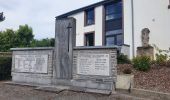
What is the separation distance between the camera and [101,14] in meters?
25.5

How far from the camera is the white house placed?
65.3ft

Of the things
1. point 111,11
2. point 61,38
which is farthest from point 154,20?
point 61,38

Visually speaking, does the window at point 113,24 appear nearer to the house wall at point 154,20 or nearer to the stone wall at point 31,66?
the house wall at point 154,20

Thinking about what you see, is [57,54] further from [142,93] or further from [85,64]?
[142,93]

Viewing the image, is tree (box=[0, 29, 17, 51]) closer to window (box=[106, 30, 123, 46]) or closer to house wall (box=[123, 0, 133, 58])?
window (box=[106, 30, 123, 46])

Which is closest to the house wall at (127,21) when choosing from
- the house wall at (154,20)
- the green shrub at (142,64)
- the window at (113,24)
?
the house wall at (154,20)

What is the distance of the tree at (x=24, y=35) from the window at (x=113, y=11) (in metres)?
17.7

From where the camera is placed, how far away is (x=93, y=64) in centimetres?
1141

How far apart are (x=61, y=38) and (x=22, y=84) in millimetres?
3205

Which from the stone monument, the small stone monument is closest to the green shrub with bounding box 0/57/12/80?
the stone monument

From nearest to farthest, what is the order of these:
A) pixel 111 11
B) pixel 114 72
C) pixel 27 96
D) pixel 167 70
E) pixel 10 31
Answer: pixel 27 96 → pixel 114 72 → pixel 167 70 → pixel 111 11 → pixel 10 31

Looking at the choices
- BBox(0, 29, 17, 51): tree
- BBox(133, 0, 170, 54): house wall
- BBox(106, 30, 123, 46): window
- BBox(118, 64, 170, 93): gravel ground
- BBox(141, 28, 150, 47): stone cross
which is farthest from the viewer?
BBox(0, 29, 17, 51): tree

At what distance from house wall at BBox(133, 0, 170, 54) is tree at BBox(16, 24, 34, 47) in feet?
72.2

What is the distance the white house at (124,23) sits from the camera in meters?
19.9
